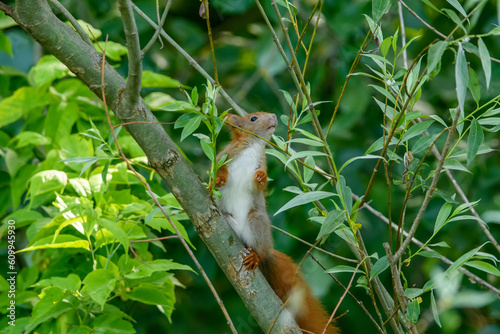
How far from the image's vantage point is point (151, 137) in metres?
1.58

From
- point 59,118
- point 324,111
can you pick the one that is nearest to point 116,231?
point 59,118

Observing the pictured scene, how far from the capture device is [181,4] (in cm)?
440

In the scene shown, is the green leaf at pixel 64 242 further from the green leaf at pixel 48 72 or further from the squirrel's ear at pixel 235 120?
the squirrel's ear at pixel 235 120

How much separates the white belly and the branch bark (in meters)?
0.56

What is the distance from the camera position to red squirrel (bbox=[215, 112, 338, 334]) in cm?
226

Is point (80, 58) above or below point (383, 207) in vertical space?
above

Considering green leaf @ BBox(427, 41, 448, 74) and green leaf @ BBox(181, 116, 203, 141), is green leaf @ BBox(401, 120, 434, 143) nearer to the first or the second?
green leaf @ BBox(427, 41, 448, 74)

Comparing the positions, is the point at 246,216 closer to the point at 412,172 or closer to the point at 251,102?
the point at 412,172

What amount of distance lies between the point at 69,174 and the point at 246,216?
0.72m

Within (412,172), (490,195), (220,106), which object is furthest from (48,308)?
(490,195)

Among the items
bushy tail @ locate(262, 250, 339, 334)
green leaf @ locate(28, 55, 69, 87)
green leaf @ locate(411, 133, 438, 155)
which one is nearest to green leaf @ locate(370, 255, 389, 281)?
green leaf @ locate(411, 133, 438, 155)

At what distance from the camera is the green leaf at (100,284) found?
5.79 ft

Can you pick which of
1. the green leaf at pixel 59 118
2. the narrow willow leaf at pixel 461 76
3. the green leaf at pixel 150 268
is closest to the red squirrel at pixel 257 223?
the green leaf at pixel 150 268

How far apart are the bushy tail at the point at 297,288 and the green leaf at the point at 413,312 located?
819 millimetres
